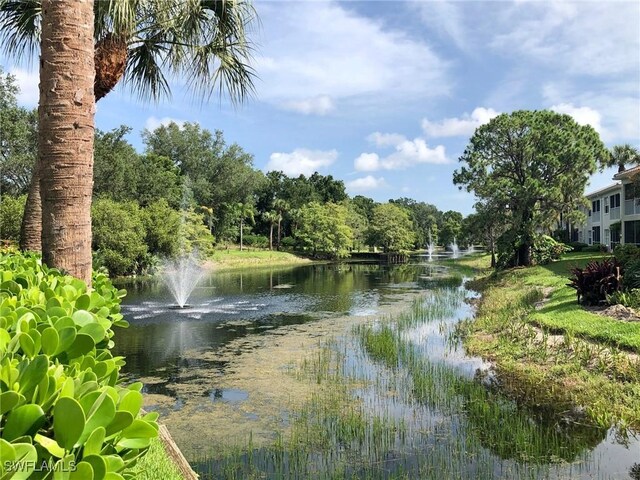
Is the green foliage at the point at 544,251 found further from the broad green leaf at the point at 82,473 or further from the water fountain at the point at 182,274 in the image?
the broad green leaf at the point at 82,473

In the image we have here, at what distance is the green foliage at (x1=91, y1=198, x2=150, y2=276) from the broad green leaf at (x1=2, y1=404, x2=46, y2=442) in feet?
102

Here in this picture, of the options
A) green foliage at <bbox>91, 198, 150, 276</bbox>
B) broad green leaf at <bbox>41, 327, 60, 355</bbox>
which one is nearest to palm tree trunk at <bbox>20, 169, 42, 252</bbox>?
broad green leaf at <bbox>41, 327, 60, 355</bbox>

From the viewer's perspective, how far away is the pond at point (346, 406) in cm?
655

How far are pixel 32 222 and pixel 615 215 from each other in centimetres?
3558

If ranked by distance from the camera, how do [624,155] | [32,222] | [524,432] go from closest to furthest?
1. [524,432]
2. [32,222]
3. [624,155]

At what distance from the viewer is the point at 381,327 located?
15.9 metres

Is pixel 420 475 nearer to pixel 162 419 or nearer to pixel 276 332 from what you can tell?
pixel 162 419

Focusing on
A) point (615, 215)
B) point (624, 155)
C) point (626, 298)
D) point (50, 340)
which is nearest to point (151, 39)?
point (50, 340)

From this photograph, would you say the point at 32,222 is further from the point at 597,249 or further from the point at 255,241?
the point at 255,241

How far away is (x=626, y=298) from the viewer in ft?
41.5

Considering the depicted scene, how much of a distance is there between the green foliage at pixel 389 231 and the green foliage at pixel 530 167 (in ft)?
118

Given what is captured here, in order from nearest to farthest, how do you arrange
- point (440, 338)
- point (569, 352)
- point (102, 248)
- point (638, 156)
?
point (569, 352) → point (440, 338) → point (102, 248) → point (638, 156)

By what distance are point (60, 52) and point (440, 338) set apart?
41.2 feet

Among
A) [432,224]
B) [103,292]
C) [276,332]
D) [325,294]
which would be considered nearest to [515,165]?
[325,294]
